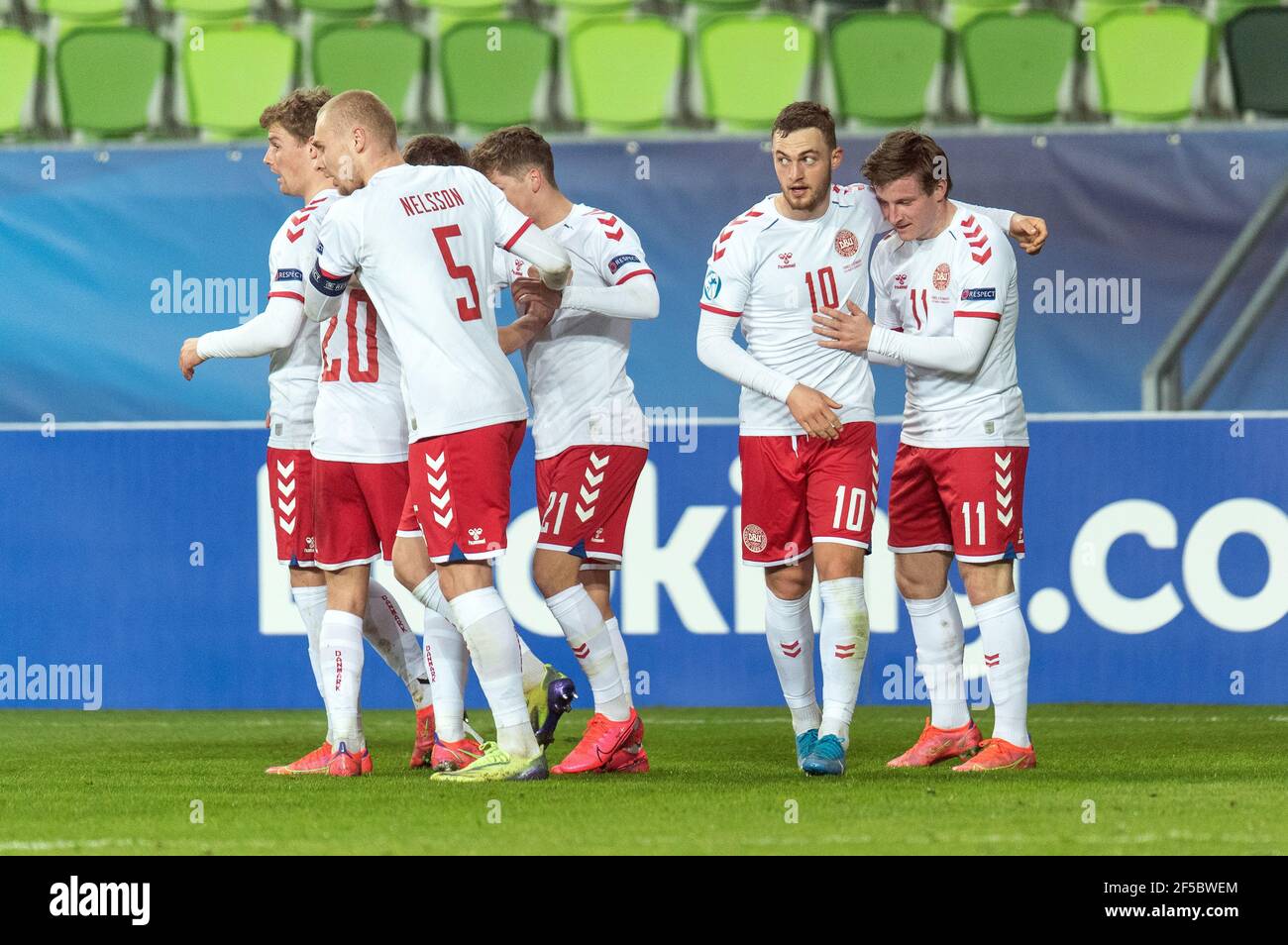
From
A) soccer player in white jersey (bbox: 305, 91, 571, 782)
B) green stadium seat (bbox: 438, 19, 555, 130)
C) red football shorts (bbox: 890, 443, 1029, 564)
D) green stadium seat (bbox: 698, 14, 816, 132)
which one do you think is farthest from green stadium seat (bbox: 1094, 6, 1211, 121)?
soccer player in white jersey (bbox: 305, 91, 571, 782)

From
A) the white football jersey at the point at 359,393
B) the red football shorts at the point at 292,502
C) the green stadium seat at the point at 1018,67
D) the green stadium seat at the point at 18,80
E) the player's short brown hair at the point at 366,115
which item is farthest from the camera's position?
the green stadium seat at the point at 18,80

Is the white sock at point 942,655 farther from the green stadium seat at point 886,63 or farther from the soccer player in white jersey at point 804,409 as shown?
the green stadium seat at point 886,63

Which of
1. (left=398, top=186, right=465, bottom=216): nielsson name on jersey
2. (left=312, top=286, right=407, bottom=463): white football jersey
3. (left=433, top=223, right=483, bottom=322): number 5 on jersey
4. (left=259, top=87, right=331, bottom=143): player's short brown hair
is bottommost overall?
(left=312, top=286, right=407, bottom=463): white football jersey

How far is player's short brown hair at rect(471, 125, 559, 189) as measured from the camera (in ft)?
20.7

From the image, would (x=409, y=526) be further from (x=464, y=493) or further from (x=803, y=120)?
(x=803, y=120)

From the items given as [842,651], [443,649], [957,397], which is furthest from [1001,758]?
[443,649]

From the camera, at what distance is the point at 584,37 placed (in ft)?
37.4

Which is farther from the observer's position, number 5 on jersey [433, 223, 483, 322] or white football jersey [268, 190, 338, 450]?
white football jersey [268, 190, 338, 450]

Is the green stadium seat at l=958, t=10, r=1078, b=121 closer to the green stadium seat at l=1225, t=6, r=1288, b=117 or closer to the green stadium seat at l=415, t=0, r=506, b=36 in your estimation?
the green stadium seat at l=1225, t=6, r=1288, b=117

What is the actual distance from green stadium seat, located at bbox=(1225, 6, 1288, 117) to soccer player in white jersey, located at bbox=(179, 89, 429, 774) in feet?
19.3

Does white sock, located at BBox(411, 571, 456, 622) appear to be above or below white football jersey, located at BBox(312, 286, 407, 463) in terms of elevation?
below

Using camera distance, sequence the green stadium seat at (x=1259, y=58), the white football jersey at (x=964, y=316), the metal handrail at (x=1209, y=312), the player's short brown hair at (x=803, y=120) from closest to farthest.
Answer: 1. the player's short brown hair at (x=803, y=120)
2. the white football jersey at (x=964, y=316)
3. the metal handrail at (x=1209, y=312)
4. the green stadium seat at (x=1259, y=58)

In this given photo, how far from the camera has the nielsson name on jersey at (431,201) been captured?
5648mm

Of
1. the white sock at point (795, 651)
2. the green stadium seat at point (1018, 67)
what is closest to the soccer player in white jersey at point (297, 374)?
the white sock at point (795, 651)
